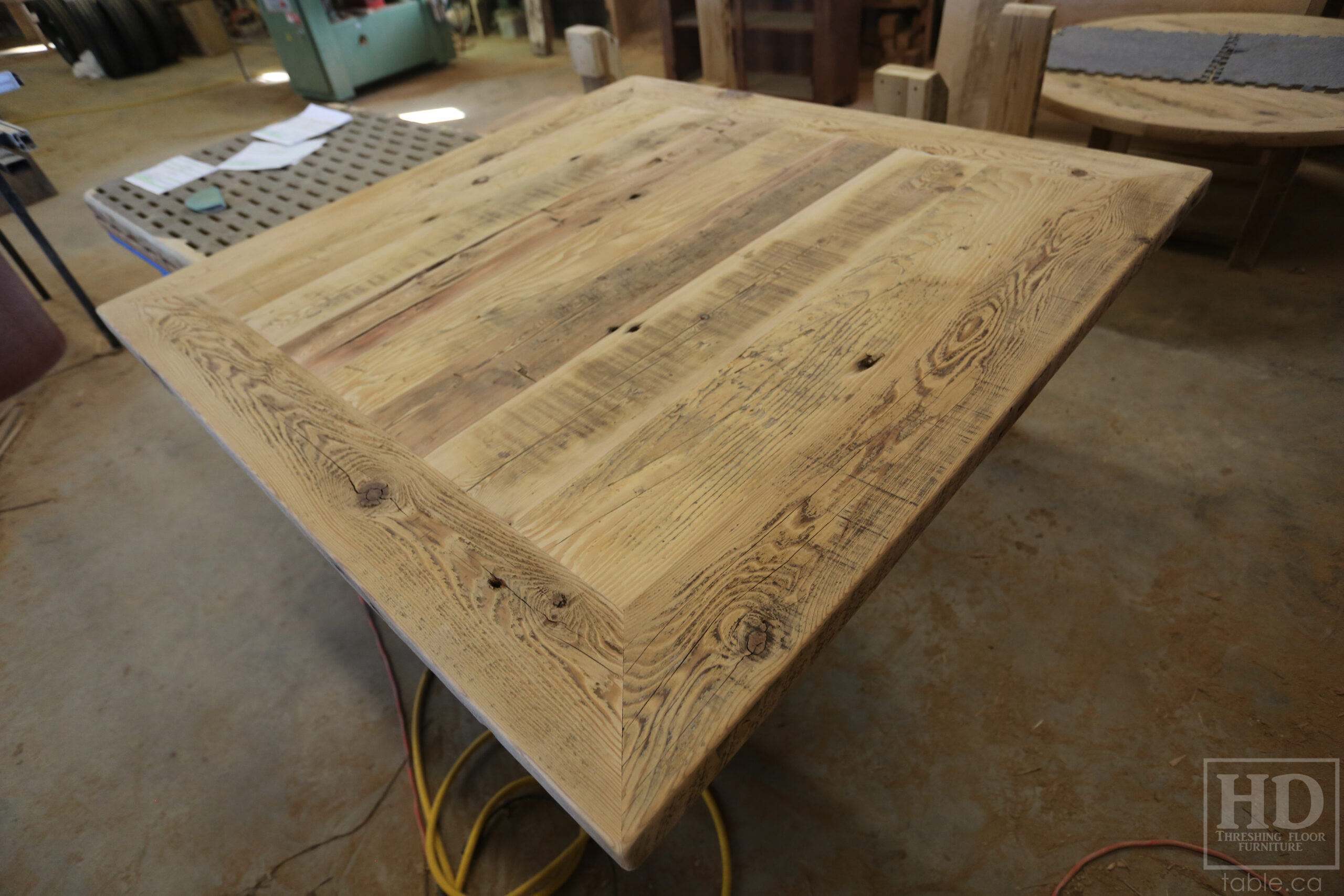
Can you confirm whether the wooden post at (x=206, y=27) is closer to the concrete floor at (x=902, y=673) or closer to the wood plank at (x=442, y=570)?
the concrete floor at (x=902, y=673)

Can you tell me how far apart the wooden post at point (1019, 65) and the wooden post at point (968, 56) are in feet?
0.25

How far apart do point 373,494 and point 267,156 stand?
73.8 inches

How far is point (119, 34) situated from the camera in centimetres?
505

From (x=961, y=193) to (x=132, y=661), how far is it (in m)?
1.97

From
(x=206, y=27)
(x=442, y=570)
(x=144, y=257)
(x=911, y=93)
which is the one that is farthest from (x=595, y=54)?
(x=206, y=27)

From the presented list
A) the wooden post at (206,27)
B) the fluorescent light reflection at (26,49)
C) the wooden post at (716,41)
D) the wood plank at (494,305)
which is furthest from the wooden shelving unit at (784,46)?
the wooden post at (206,27)

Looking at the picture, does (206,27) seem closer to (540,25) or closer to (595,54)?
(540,25)

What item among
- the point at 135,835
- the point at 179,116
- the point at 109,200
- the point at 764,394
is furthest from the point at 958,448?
the point at 179,116

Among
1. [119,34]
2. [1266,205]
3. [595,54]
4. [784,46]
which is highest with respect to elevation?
[595,54]

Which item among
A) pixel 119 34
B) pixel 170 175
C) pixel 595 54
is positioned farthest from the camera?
pixel 119 34

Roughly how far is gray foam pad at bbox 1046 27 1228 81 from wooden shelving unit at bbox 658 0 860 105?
2.88 feet

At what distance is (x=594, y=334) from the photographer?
937 mm

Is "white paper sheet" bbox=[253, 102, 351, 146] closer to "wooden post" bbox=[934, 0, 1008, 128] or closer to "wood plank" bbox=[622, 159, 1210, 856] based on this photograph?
"wooden post" bbox=[934, 0, 1008, 128]

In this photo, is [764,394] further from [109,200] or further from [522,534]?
[109,200]
